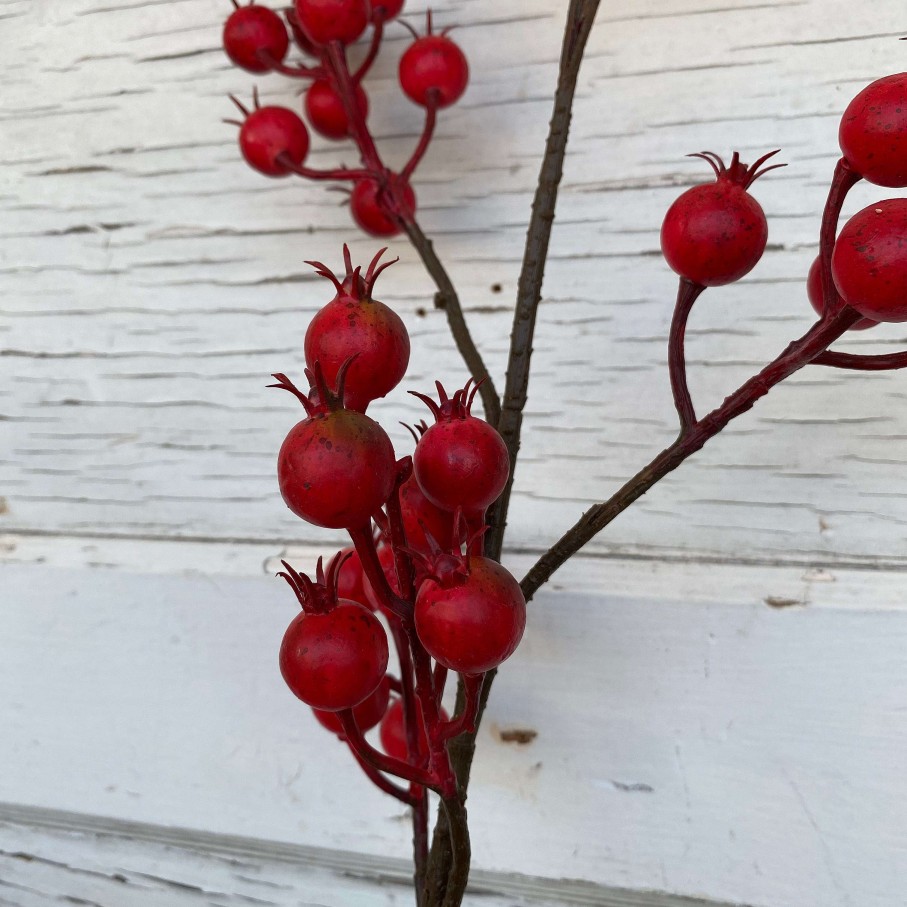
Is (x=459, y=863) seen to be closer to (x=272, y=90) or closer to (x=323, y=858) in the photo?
(x=323, y=858)

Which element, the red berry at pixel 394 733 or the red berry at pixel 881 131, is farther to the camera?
the red berry at pixel 394 733

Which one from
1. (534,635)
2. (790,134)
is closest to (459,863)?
(534,635)

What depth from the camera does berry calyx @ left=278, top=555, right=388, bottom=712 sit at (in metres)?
0.22

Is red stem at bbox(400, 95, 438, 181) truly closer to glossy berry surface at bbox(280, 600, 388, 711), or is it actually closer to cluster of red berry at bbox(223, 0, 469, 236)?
cluster of red berry at bbox(223, 0, 469, 236)

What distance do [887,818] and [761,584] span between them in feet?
0.41

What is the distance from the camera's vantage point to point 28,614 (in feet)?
1.66

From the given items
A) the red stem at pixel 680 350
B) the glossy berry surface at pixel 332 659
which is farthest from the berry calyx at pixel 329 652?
the red stem at pixel 680 350

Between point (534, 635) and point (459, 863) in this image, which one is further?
point (534, 635)

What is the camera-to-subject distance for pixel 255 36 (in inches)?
14.1

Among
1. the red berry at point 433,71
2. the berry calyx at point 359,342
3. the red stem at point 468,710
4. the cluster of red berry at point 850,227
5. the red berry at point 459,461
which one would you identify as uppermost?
the red berry at point 433,71

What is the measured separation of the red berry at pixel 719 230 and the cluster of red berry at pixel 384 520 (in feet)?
0.25

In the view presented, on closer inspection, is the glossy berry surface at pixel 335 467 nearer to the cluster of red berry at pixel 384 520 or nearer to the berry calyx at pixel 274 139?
the cluster of red berry at pixel 384 520

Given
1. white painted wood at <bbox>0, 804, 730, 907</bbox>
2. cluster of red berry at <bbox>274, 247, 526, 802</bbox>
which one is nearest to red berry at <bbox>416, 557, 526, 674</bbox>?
cluster of red berry at <bbox>274, 247, 526, 802</bbox>

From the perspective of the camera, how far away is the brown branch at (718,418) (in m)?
0.22
